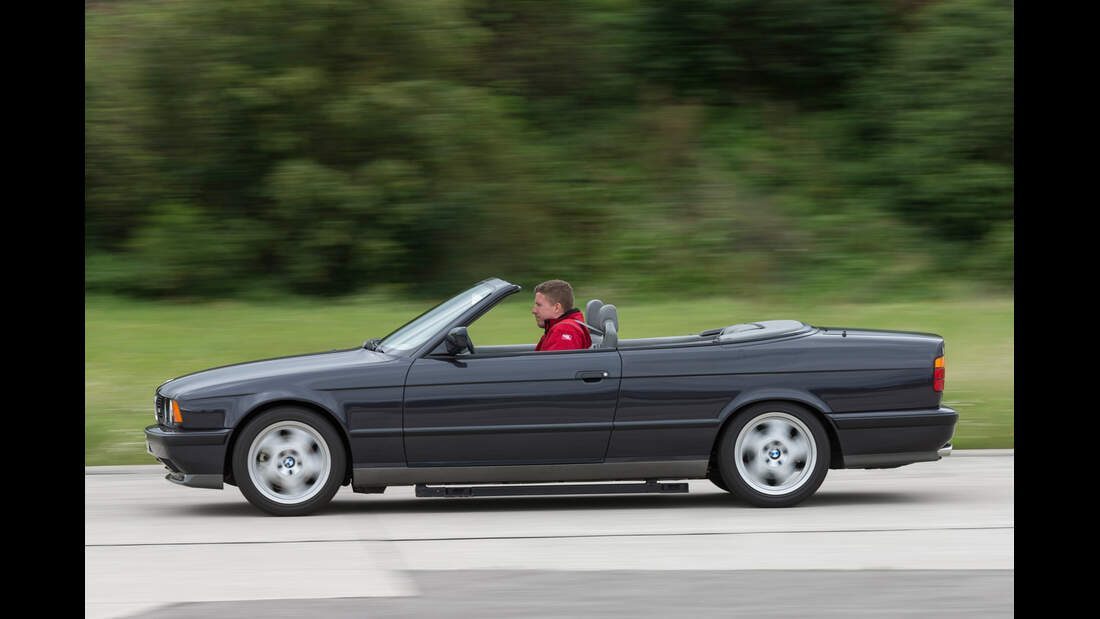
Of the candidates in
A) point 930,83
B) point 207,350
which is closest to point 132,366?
point 207,350

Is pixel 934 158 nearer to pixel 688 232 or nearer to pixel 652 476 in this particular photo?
pixel 688 232

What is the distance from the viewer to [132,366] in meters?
13.6

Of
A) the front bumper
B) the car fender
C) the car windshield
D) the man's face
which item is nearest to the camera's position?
the front bumper

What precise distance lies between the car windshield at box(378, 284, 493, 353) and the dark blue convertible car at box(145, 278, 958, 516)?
21mm

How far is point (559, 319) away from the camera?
823 cm

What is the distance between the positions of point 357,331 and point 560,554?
9.26 m

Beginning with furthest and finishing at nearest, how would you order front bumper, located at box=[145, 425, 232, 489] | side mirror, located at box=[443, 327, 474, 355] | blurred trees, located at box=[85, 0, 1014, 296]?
blurred trees, located at box=[85, 0, 1014, 296], side mirror, located at box=[443, 327, 474, 355], front bumper, located at box=[145, 425, 232, 489]

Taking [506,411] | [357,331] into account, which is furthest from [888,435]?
[357,331]

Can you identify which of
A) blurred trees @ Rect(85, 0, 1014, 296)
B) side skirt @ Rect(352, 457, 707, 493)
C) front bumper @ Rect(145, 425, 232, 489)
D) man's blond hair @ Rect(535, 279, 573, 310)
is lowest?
side skirt @ Rect(352, 457, 707, 493)

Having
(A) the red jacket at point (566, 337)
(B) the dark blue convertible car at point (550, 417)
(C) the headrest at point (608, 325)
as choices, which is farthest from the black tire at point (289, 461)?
(C) the headrest at point (608, 325)

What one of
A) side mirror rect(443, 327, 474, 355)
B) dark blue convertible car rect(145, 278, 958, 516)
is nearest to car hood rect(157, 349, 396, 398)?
dark blue convertible car rect(145, 278, 958, 516)

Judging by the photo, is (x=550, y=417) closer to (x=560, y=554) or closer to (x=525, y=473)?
(x=525, y=473)

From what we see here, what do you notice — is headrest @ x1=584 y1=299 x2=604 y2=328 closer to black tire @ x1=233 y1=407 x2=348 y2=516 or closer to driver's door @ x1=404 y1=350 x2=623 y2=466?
driver's door @ x1=404 y1=350 x2=623 y2=466

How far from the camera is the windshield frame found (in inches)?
313
